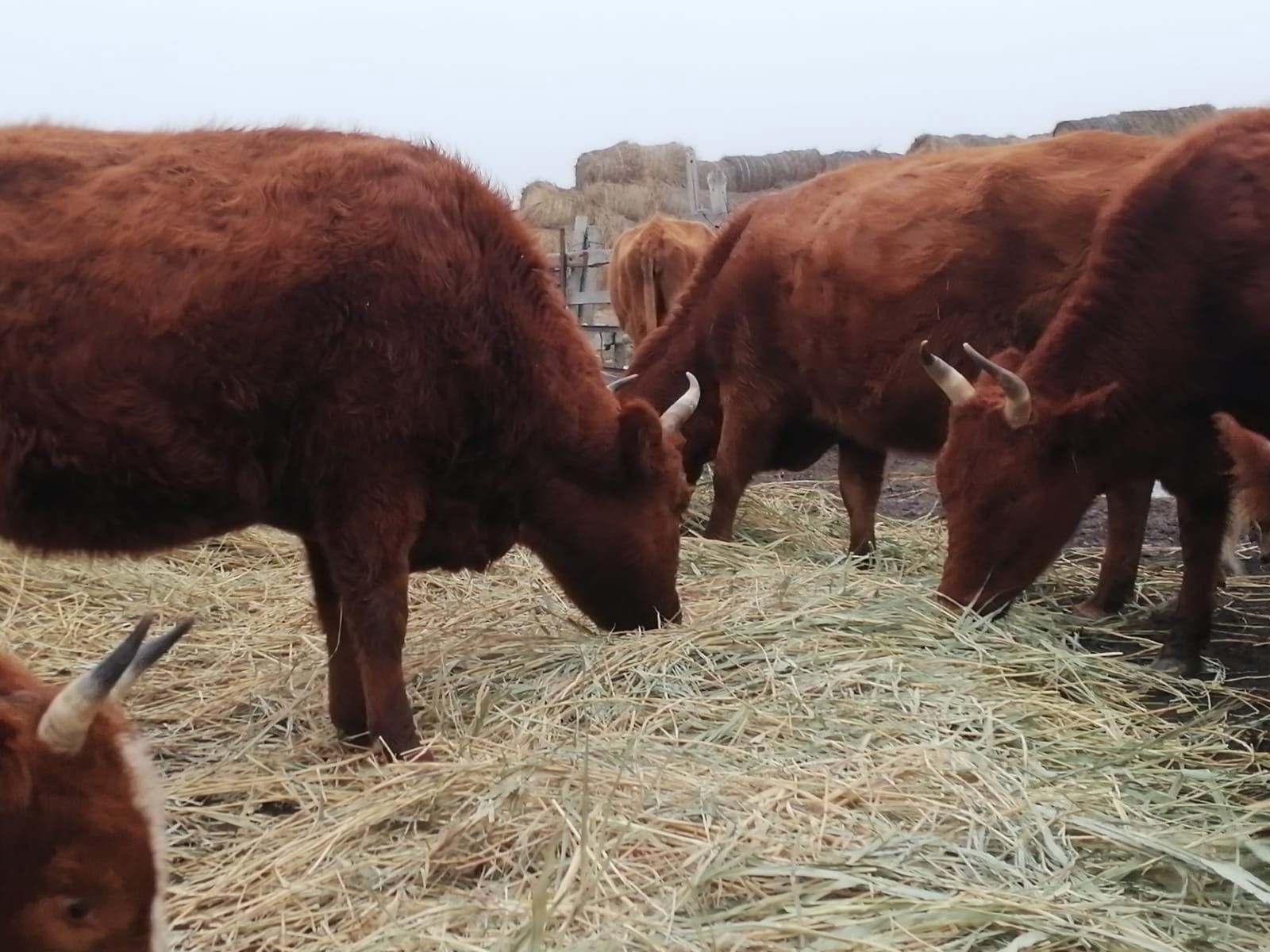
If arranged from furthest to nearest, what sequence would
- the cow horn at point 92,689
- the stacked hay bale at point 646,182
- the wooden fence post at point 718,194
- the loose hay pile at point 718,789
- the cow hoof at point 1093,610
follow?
the stacked hay bale at point 646,182, the wooden fence post at point 718,194, the cow hoof at point 1093,610, the loose hay pile at point 718,789, the cow horn at point 92,689

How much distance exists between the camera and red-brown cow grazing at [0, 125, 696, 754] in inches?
150

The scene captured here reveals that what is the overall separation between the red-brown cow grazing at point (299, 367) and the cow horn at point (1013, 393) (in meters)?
1.49

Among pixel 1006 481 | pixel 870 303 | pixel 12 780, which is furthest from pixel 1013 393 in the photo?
pixel 12 780

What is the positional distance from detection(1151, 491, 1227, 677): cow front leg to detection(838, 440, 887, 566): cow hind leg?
2329 millimetres

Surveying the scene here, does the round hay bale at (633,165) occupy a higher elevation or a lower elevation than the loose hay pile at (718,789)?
higher

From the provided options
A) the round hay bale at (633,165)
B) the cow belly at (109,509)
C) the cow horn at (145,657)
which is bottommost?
the cow belly at (109,509)

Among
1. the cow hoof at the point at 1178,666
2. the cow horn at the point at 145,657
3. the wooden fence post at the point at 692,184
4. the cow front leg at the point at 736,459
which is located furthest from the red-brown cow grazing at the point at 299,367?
the wooden fence post at the point at 692,184

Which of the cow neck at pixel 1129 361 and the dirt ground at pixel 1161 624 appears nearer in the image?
the cow neck at pixel 1129 361

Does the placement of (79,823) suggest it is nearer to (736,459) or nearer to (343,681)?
(343,681)

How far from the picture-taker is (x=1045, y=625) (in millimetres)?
5727

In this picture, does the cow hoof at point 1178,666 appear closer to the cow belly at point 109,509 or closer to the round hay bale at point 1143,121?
the cow belly at point 109,509

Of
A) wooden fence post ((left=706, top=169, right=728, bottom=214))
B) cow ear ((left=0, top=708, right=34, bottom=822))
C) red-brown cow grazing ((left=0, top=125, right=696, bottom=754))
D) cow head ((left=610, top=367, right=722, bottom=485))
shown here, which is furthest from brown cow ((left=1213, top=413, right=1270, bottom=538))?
wooden fence post ((left=706, top=169, right=728, bottom=214))

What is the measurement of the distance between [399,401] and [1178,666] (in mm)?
3433

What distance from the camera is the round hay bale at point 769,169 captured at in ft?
78.7
